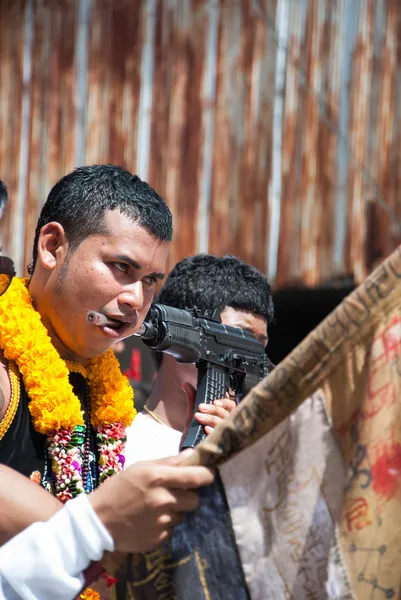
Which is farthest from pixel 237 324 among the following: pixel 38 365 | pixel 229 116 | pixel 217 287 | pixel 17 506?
pixel 229 116

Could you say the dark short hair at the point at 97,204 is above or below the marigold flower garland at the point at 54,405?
above

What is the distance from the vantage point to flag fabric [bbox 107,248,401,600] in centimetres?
147

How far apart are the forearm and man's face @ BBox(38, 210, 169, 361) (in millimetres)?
570

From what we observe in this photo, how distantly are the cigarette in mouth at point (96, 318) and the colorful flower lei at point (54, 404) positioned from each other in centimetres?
15

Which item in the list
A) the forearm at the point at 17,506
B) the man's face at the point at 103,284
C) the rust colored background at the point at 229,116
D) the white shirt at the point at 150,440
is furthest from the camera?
the rust colored background at the point at 229,116

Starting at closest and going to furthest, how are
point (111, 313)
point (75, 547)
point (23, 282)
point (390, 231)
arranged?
point (75, 547) < point (111, 313) < point (23, 282) < point (390, 231)

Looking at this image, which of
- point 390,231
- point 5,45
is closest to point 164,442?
point 390,231

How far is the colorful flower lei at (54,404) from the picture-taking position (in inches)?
85.6

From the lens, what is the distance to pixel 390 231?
518 centimetres

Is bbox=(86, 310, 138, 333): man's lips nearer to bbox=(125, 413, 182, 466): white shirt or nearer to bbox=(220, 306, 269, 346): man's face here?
bbox=(125, 413, 182, 466): white shirt

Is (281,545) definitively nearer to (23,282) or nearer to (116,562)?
(116,562)

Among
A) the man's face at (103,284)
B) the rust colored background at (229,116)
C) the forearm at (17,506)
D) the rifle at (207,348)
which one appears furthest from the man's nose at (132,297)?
the rust colored background at (229,116)

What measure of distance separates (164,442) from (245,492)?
4.82 ft

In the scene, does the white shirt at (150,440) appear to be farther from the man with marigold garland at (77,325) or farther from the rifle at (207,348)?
the man with marigold garland at (77,325)
